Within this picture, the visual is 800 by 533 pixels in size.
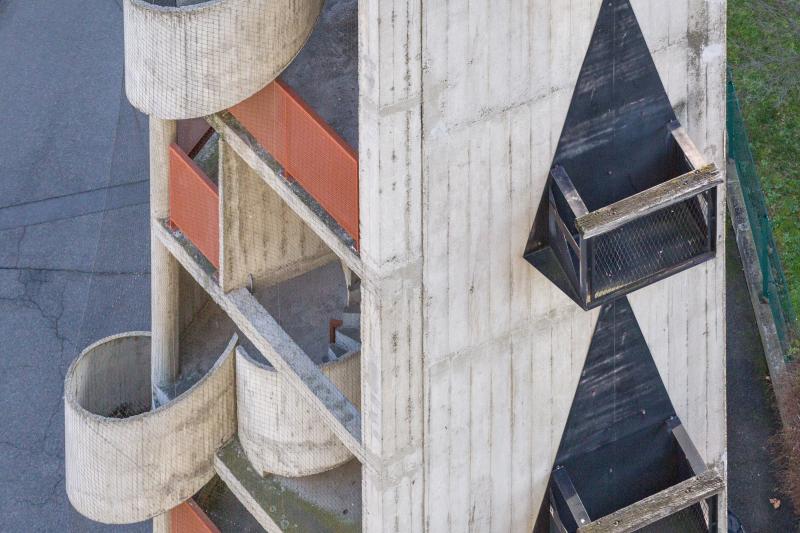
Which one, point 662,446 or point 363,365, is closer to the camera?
point 363,365

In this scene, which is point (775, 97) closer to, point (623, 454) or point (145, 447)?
point (623, 454)

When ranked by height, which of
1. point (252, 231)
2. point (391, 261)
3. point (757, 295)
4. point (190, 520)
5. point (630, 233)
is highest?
point (391, 261)

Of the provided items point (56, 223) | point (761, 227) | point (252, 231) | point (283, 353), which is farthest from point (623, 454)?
point (56, 223)

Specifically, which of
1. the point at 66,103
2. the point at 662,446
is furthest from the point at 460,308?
the point at 66,103

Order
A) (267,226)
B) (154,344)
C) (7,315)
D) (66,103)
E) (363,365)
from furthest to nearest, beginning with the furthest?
(66,103)
(7,315)
(154,344)
(267,226)
(363,365)

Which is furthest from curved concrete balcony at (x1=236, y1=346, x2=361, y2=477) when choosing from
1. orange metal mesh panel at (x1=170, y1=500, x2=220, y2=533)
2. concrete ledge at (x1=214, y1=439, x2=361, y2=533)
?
orange metal mesh panel at (x1=170, y1=500, x2=220, y2=533)

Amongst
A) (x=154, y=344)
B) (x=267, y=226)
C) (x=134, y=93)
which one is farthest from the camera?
(x=154, y=344)

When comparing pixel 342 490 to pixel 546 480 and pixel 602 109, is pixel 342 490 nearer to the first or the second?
pixel 546 480
